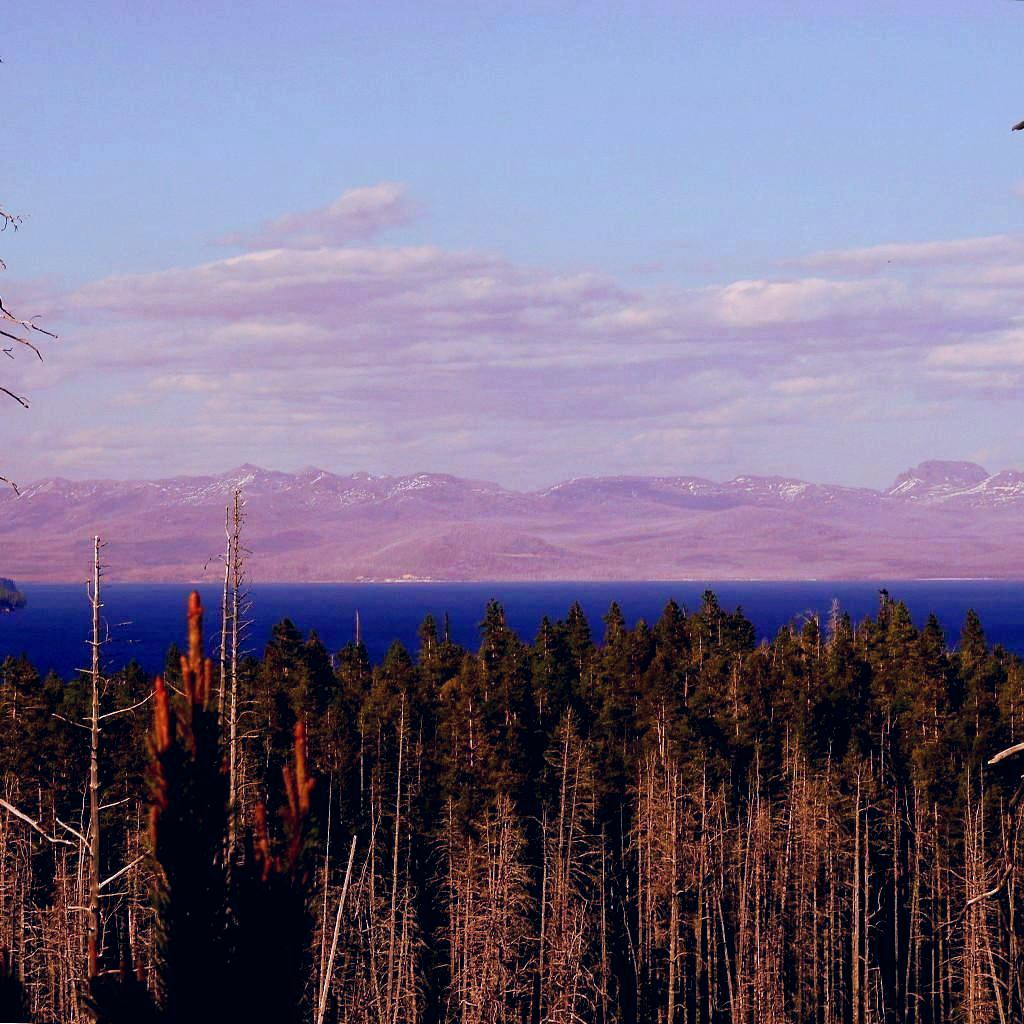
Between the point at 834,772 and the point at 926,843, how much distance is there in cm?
551

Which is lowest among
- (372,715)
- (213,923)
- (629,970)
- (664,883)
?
(629,970)

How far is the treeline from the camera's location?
50406 millimetres

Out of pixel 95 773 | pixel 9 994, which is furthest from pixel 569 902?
pixel 9 994

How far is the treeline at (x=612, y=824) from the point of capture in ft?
165

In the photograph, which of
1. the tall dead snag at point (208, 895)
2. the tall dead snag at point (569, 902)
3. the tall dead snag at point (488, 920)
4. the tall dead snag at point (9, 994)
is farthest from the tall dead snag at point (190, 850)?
the tall dead snag at point (488, 920)

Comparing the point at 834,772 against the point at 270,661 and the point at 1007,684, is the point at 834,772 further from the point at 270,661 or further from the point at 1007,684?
the point at 270,661

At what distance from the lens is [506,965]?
51812mm

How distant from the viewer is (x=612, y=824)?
237 feet

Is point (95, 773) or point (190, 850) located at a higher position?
point (190, 850)

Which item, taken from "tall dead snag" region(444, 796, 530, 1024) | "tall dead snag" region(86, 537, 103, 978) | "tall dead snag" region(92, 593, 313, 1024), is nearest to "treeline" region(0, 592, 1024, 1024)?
"tall dead snag" region(444, 796, 530, 1024)

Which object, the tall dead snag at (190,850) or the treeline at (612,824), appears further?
the treeline at (612,824)

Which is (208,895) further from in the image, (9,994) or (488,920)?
(488,920)

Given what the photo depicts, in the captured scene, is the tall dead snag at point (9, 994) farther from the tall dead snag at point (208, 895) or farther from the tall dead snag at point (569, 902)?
the tall dead snag at point (569, 902)

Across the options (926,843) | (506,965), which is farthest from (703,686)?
(506,965)
